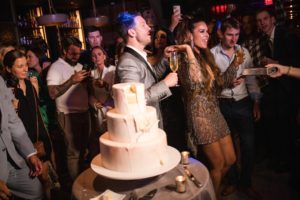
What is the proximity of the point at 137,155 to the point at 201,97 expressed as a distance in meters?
1.08

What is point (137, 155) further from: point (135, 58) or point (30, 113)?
point (30, 113)

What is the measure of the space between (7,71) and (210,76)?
6.79 feet

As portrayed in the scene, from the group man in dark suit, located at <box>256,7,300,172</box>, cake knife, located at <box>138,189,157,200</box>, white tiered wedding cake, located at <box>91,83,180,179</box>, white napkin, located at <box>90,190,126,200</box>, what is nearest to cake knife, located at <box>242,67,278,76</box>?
man in dark suit, located at <box>256,7,300,172</box>

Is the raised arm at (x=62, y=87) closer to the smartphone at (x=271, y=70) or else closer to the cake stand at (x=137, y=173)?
the cake stand at (x=137, y=173)

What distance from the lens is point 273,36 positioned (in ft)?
13.1

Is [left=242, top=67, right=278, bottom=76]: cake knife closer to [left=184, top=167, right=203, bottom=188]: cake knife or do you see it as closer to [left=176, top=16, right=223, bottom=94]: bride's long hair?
[left=176, top=16, right=223, bottom=94]: bride's long hair

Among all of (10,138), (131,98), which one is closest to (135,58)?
Result: (131,98)

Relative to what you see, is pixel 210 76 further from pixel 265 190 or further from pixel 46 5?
pixel 46 5

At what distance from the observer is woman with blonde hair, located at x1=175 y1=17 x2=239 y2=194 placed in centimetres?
284

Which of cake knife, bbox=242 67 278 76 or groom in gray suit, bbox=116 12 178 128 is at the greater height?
groom in gray suit, bbox=116 12 178 128

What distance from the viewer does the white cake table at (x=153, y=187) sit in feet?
6.53

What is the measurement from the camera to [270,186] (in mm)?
3650

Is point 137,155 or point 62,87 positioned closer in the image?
point 137,155

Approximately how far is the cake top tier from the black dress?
158 cm
